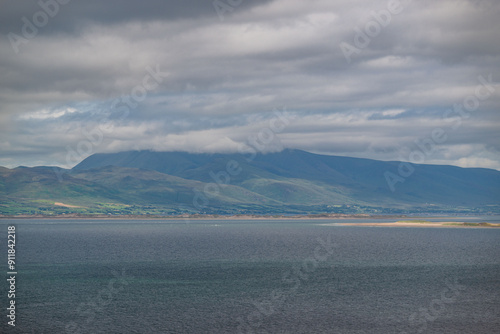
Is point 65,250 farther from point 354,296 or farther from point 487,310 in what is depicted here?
point 487,310

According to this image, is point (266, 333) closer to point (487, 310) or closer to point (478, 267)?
point (487, 310)

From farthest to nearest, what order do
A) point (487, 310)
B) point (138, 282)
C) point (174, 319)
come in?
point (138, 282), point (487, 310), point (174, 319)

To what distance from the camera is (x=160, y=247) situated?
166 m

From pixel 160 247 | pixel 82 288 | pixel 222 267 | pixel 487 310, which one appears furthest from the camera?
pixel 160 247

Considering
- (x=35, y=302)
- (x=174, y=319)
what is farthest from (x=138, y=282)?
(x=174, y=319)

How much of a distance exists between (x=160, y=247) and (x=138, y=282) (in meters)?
75.3

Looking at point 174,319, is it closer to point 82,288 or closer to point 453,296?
point 82,288

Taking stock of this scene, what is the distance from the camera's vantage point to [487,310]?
2685 inches

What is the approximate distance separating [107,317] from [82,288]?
69.1ft

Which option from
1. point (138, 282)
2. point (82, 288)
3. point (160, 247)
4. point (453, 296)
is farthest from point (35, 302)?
point (160, 247)

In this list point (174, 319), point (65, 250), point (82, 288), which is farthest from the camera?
point (65, 250)

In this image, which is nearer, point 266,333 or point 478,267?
point 266,333

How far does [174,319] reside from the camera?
63.4 metres

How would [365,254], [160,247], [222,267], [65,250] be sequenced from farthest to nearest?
[160,247]
[65,250]
[365,254]
[222,267]
